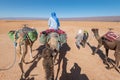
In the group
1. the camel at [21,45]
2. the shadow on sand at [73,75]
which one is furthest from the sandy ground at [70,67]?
the camel at [21,45]

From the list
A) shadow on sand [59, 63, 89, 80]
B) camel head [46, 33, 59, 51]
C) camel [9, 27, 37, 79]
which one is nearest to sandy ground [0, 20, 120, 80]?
shadow on sand [59, 63, 89, 80]

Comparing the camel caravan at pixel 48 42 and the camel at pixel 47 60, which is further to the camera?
the camel caravan at pixel 48 42

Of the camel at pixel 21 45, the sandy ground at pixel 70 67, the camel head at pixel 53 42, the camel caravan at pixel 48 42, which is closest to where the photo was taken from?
the camel caravan at pixel 48 42

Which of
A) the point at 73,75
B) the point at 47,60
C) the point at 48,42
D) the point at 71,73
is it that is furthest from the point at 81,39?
the point at 47,60

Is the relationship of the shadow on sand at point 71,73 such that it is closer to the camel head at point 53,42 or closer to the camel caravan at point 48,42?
the camel caravan at point 48,42

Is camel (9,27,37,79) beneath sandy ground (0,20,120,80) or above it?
above

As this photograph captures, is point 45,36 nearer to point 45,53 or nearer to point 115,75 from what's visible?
point 45,53

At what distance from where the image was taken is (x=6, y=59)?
11008 mm

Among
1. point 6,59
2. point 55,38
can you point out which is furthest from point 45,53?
point 6,59

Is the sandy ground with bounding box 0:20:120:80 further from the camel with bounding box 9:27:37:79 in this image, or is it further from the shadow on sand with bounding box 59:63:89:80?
the camel with bounding box 9:27:37:79

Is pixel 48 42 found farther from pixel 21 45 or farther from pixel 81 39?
pixel 81 39

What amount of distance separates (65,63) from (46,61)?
3934mm

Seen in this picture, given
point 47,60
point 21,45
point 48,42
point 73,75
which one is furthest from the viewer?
point 73,75

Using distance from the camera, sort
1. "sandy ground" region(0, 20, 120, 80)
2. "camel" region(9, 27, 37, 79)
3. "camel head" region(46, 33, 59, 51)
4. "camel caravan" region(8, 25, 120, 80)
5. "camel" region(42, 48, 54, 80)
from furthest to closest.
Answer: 1. "sandy ground" region(0, 20, 120, 80)
2. "camel" region(9, 27, 37, 79)
3. "camel head" region(46, 33, 59, 51)
4. "camel caravan" region(8, 25, 120, 80)
5. "camel" region(42, 48, 54, 80)
